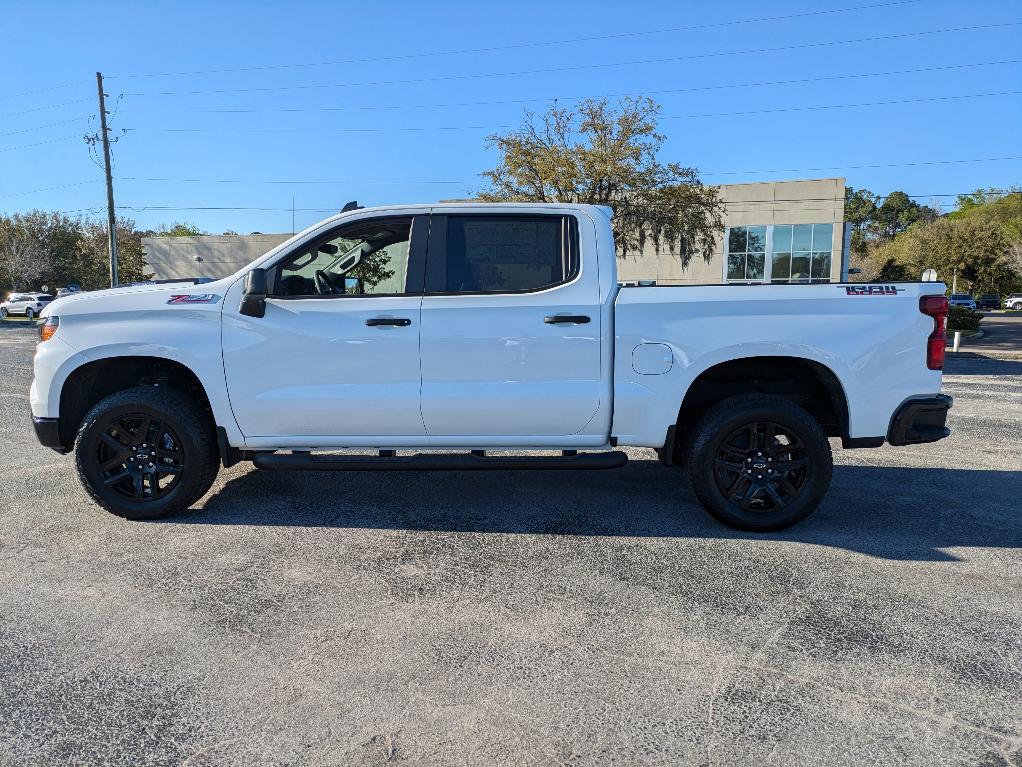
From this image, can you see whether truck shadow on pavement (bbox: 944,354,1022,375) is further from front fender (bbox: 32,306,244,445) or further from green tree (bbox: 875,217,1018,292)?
green tree (bbox: 875,217,1018,292)

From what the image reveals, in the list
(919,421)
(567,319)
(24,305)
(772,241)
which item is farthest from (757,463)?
(24,305)

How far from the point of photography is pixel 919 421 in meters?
4.31

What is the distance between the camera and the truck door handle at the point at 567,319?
14.1 feet

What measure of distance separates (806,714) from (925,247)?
250 ft

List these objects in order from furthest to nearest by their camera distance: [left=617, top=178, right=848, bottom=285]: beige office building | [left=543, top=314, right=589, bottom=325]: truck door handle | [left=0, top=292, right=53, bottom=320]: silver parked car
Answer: [left=0, top=292, right=53, bottom=320]: silver parked car, [left=617, top=178, right=848, bottom=285]: beige office building, [left=543, top=314, right=589, bottom=325]: truck door handle

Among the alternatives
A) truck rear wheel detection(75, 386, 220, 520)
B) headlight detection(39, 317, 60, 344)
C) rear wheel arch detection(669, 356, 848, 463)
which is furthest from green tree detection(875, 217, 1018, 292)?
headlight detection(39, 317, 60, 344)

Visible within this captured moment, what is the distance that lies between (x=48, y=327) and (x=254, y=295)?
1.44 meters

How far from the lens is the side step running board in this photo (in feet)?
14.4

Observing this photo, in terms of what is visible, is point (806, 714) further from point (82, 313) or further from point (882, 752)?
point (82, 313)

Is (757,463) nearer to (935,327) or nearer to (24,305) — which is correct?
(935,327)

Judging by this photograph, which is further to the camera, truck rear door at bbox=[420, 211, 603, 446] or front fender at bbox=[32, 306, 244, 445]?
front fender at bbox=[32, 306, 244, 445]

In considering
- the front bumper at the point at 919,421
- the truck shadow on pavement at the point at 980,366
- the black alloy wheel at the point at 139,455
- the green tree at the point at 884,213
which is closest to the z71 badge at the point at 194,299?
the black alloy wheel at the point at 139,455

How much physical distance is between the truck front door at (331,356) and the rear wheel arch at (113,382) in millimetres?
382

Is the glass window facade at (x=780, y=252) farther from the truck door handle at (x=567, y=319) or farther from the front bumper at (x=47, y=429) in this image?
the front bumper at (x=47, y=429)
